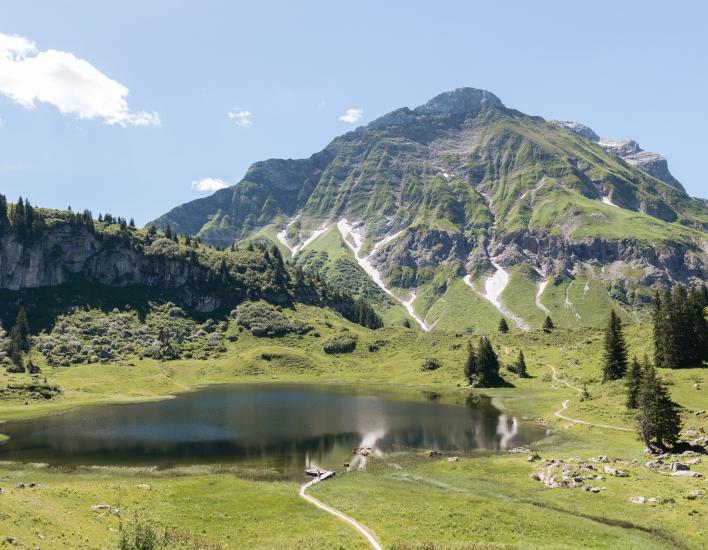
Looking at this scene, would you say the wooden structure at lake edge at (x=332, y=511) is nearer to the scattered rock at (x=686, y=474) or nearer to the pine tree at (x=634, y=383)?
the scattered rock at (x=686, y=474)

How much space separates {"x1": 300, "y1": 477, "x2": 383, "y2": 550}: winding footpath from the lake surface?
9203mm

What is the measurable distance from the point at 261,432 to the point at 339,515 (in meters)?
52.9

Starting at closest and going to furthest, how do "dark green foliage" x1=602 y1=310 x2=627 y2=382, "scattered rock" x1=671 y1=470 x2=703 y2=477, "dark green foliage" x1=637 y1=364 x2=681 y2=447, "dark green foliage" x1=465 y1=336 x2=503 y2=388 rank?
1. "scattered rock" x1=671 y1=470 x2=703 y2=477
2. "dark green foliage" x1=637 y1=364 x2=681 y2=447
3. "dark green foliage" x1=602 y1=310 x2=627 y2=382
4. "dark green foliage" x1=465 y1=336 x2=503 y2=388

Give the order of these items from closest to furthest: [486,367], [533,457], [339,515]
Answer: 1. [339,515]
2. [533,457]
3. [486,367]

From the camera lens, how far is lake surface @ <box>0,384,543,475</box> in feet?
258

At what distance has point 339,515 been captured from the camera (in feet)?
161

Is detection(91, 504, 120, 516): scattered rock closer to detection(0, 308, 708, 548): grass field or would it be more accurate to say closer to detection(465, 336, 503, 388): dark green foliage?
detection(0, 308, 708, 548): grass field

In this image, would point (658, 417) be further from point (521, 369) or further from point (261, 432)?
point (521, 369)

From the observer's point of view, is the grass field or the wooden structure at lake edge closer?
the grass field

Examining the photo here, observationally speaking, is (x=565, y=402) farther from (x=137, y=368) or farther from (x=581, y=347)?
(x=137, y=368)

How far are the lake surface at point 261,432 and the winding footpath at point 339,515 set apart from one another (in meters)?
9.20

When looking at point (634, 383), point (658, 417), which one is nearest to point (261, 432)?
point (658, 417)

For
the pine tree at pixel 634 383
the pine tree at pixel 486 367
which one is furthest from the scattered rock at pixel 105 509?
the pine tree at pixel 486 367

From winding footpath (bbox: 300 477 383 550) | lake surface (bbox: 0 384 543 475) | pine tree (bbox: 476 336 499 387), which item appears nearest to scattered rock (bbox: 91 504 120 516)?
winding footpath (bbox: 300 477 383 550)
